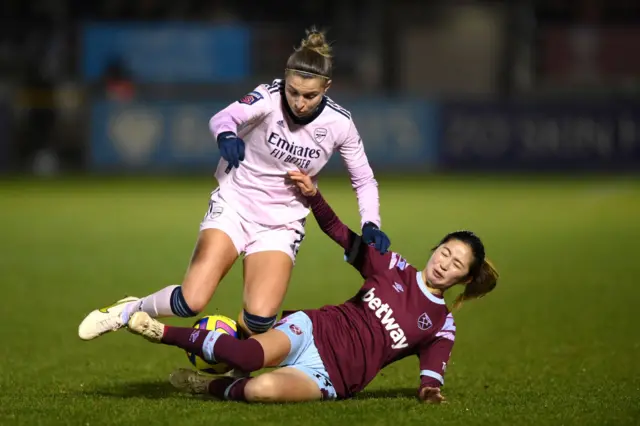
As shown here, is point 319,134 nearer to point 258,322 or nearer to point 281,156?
point 281,156

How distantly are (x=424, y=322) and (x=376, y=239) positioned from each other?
20.3 inches

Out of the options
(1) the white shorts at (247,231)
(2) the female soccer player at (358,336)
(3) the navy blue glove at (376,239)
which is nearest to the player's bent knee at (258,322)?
(2) the female soccer player at (358,336)

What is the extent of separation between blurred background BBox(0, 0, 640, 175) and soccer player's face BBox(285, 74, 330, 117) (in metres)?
16.0

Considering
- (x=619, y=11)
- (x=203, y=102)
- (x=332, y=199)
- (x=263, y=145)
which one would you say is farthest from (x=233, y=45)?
(x=263, y=145)

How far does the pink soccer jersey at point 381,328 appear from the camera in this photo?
5961mm

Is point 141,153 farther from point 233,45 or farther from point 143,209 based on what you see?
point 143,209

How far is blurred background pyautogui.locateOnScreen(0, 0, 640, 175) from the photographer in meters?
22.4

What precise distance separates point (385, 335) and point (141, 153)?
17.0 m

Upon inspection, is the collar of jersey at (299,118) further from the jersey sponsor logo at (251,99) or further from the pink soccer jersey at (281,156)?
the jersey sponsor logo at (251,99)

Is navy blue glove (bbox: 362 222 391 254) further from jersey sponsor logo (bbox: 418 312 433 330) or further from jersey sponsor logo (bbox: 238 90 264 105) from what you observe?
jersey sponsor logo (bbox: 238 90 264 105)

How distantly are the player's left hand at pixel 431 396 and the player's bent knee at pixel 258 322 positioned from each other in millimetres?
985

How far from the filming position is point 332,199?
1828 cm

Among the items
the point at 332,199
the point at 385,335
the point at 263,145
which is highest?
the point at 263,145

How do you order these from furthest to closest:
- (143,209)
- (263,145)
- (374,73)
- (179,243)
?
(374,73) → (143,209) → (179,243) → (263,145)
